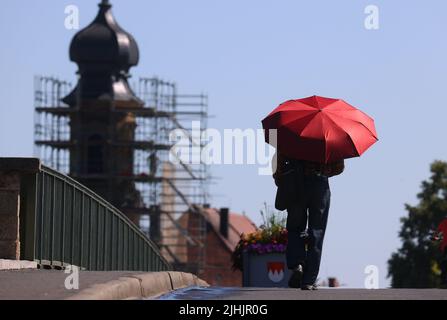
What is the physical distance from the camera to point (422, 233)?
294 ft

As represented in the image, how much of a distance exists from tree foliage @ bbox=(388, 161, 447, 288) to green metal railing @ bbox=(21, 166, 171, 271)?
5320cm

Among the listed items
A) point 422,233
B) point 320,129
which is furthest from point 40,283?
point 422,233

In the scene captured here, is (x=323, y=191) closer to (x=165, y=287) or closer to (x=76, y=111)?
(x=165, y=287)

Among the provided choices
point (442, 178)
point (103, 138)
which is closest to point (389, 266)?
point (442, 178)

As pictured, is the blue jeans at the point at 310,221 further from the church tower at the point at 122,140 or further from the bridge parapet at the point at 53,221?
the church tower at the point at 122,140

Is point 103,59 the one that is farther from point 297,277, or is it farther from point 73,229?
point 297,277

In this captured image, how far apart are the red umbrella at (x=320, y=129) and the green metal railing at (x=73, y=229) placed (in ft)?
15.2

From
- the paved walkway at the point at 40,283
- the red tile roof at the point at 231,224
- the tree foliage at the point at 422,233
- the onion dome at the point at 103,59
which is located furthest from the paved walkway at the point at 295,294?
→ the red tile roof at the point at 231,224

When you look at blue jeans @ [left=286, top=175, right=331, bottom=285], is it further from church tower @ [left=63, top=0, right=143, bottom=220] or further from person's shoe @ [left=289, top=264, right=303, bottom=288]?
church tower @ [left=63, top=0, right=143, bottom=220]

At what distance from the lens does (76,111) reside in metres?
116

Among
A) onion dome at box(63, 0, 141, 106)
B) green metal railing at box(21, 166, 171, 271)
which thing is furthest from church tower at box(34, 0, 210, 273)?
green metal railing at box(21, 166, 171, 271)

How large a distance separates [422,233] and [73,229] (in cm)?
6577

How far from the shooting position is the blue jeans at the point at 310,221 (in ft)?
53.9
